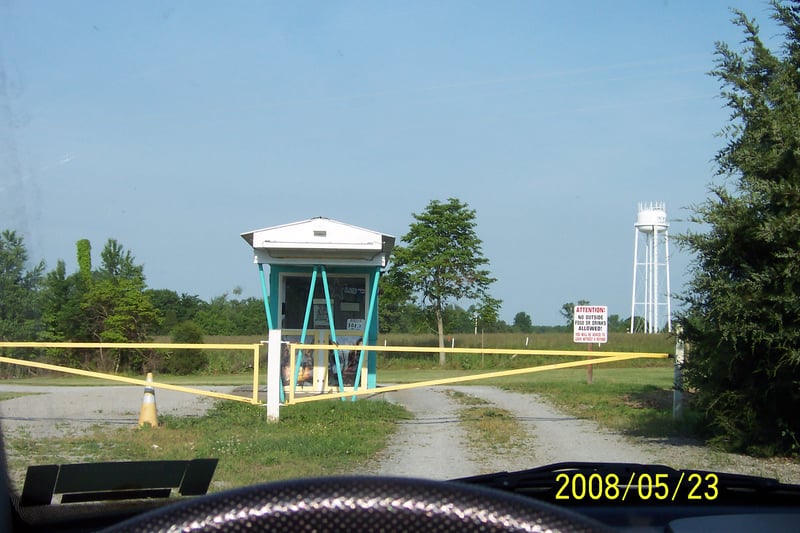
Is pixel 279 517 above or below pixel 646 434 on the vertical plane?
above

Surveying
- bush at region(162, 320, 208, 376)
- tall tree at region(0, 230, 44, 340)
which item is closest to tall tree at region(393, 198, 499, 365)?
bush at region(162, 320, 208, 376)

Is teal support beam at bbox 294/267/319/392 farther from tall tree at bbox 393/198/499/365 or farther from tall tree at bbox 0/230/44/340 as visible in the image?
tall tree at bbox 0/230/44/340

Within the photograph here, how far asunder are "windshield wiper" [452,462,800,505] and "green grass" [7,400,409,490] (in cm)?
155

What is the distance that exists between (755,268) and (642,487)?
541 cm

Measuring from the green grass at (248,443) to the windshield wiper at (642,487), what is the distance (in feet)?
5.09

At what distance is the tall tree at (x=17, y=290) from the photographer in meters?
3.05

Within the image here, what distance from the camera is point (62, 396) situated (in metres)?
7.23

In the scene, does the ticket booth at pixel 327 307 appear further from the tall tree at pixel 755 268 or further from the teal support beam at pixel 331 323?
the tall tree at pixel 755 268

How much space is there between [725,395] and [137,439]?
544 centimetres

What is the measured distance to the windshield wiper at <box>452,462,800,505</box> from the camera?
298 cm

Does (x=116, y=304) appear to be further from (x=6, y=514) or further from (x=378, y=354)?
(x=378, y=354)

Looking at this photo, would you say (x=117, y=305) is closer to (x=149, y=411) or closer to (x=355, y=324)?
(x=149, y=411)

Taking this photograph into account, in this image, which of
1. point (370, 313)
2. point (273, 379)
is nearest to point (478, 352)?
point (273, 379)

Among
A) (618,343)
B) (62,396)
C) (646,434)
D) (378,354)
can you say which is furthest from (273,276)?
(646,434)
